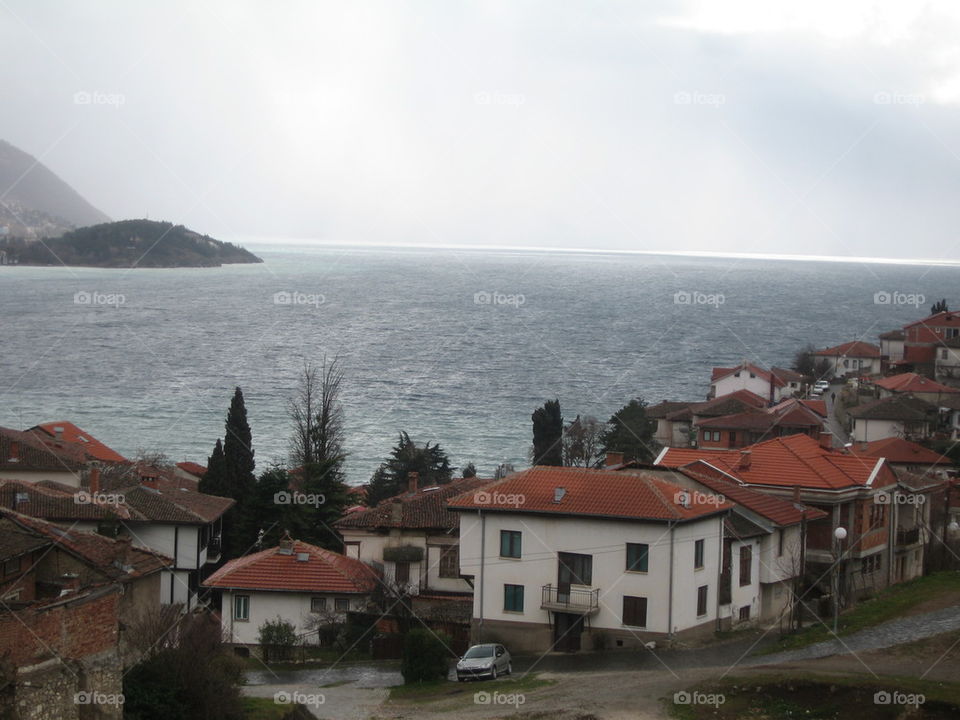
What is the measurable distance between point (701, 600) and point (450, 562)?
24.1ft

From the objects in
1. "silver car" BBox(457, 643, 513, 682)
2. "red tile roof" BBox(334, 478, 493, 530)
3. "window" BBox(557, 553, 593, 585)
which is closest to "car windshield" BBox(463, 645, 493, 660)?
"silver car" BBox(457, 643, 513, 682)

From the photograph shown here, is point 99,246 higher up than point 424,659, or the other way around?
point 99,246

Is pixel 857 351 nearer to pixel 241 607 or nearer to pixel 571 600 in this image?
pixel 571 600

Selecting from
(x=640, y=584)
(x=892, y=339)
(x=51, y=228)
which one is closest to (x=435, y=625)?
(x=640, y=584)

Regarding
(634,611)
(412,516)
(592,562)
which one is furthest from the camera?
(412,516)

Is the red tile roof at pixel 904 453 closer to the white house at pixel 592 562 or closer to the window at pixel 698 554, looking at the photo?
the window at pixel 698 554

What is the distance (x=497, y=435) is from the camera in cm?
8250

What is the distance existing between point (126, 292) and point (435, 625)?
489 ft

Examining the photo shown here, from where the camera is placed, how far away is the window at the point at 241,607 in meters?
30.1
